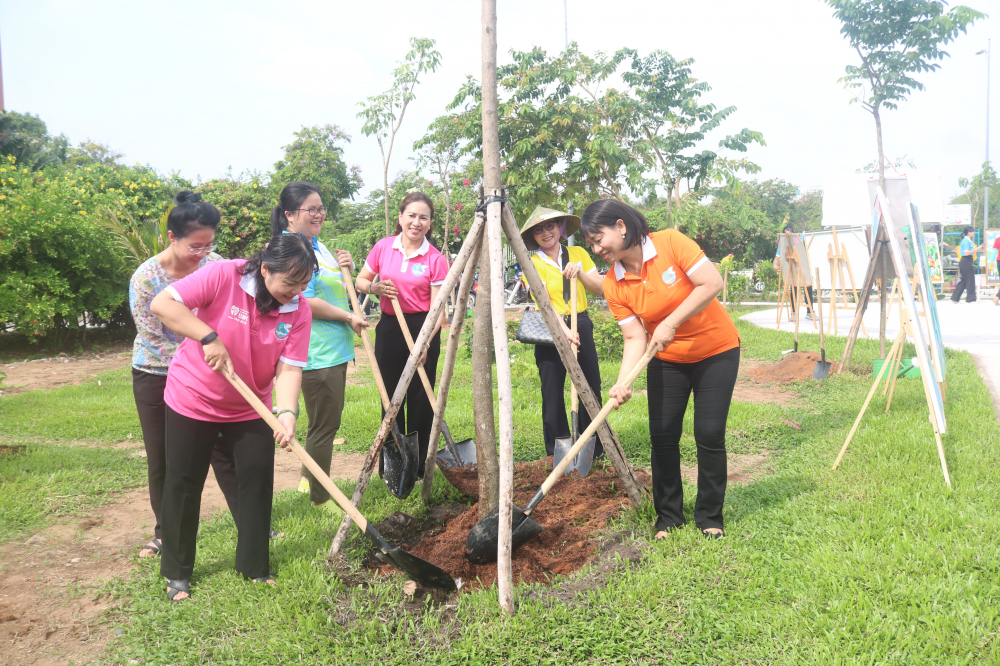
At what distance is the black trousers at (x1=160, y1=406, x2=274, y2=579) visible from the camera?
286 centimetres

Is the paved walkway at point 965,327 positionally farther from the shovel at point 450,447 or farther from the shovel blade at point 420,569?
the shovel blade at point 420,569

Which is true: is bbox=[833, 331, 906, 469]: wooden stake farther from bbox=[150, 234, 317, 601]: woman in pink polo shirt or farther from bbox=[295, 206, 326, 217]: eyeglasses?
bbox=[295, 206, 326, 217]: eyeglasses

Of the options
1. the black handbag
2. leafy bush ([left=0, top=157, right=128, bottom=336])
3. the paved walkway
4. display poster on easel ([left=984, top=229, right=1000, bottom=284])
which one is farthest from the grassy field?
display poster on easel ([left=984, top=229, right=1000, bottom=284])

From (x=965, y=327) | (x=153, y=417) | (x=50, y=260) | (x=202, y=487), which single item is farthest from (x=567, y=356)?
(x=965, y=327)

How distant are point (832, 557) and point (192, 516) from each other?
3009mm

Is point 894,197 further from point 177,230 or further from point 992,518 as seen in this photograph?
point 177,230

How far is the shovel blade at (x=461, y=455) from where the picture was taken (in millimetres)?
4496

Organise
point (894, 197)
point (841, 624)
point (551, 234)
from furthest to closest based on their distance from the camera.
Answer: point (894, 197) < point (551, 234) < point (841, 624)

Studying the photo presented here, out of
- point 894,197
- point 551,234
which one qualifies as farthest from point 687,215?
point 551,234

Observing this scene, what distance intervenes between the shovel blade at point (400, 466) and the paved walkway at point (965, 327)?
476 centimetres

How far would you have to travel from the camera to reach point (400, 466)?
12.7ft

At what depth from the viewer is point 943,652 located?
7.59 ft

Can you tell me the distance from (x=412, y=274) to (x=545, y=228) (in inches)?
37.6

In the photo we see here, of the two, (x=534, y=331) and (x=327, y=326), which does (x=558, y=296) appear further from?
(x=327, y=326)
